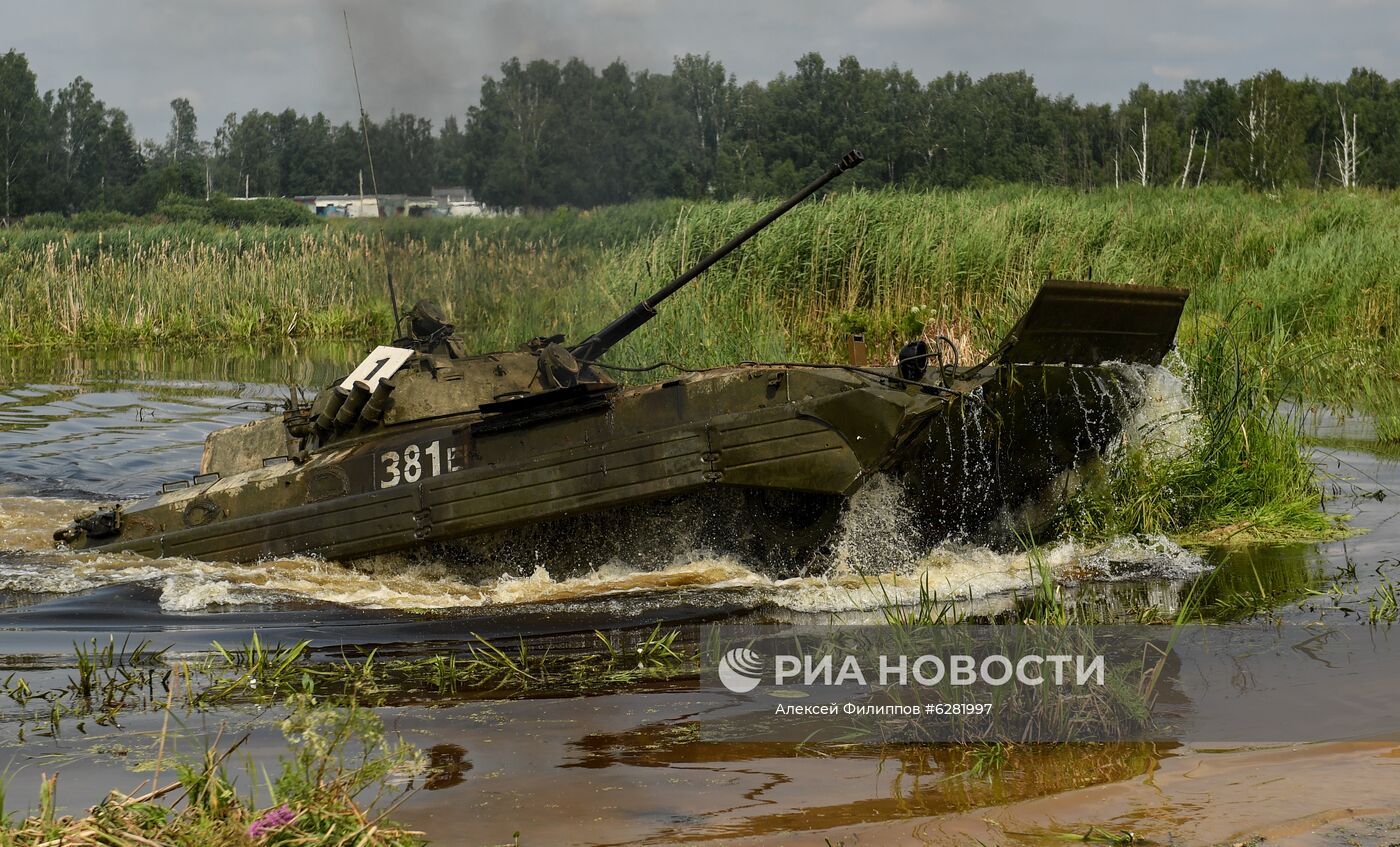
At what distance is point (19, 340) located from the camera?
25.8m

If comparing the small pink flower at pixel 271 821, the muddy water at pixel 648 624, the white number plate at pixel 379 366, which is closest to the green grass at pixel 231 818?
the small pink flower at pixel 271 821

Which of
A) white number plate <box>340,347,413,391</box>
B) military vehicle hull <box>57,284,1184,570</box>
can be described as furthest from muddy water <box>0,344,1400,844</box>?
white number plate <box>340,347,413,391</box>

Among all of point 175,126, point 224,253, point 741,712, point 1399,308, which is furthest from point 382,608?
point 175,126

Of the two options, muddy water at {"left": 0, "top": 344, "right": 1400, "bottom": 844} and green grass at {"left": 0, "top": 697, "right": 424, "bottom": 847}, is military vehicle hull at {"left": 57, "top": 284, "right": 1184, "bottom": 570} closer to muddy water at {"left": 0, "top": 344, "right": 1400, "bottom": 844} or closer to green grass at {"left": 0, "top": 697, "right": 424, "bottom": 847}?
muddy water at {"left": 0, "top": 344, "right": 1400, "bottom": 844}

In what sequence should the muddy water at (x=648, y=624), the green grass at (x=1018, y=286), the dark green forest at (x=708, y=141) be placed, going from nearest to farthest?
the muddy water at (x=648, y=624) → the green grass at (x=1018, y=286) → the dark green forest at (x=708, y=141)

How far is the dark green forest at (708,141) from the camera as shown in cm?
1953

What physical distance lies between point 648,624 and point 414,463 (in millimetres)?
2276

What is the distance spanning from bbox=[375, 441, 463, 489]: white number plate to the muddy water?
0.56 metres

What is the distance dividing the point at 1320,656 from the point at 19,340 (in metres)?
23.7

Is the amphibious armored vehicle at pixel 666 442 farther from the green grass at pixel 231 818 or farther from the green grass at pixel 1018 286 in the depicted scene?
the green grass at pixel 231 818

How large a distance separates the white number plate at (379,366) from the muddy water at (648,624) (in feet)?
4.09

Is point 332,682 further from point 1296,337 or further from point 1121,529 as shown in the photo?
point 1296,337

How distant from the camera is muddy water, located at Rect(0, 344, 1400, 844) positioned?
16.1 ft

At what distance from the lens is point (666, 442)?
909 cm
